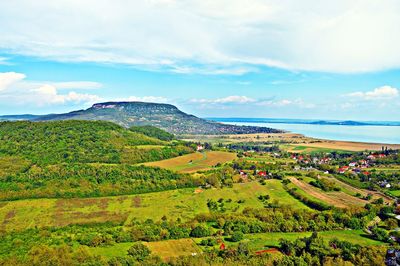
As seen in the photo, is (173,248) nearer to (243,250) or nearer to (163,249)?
(163,249)

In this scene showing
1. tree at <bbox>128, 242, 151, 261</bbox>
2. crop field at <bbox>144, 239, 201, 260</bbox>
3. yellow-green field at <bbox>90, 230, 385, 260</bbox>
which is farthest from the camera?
yellow-green field at <bbox>90, 230, 385, 260</bbox>

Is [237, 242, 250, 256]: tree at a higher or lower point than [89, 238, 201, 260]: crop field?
higher

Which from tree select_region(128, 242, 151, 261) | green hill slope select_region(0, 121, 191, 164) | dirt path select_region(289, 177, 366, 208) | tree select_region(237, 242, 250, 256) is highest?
green hill slope select_region(0, 121, 191, 164)

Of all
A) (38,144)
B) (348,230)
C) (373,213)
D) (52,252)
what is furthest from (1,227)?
(373,213)

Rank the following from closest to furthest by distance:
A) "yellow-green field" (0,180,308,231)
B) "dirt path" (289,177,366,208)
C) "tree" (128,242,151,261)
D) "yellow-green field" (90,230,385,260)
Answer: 1. "tree" (128,242,151,261)
2. "yellow-green field" (90,230,385,260)
3. "yellow-green field" (0,180,308,231)
4. "dirt path" (289,177,366,208)

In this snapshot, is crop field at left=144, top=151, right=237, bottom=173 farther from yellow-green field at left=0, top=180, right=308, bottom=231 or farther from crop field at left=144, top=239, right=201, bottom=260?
crop field at left=144, top=239, right=201, bottom=260

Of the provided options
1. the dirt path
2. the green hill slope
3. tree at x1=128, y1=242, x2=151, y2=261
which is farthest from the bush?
the green hill slope

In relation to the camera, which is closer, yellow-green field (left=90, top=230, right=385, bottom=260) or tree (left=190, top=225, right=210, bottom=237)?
yellow-green field (left=90, top=230, right=385, bottom=260)
